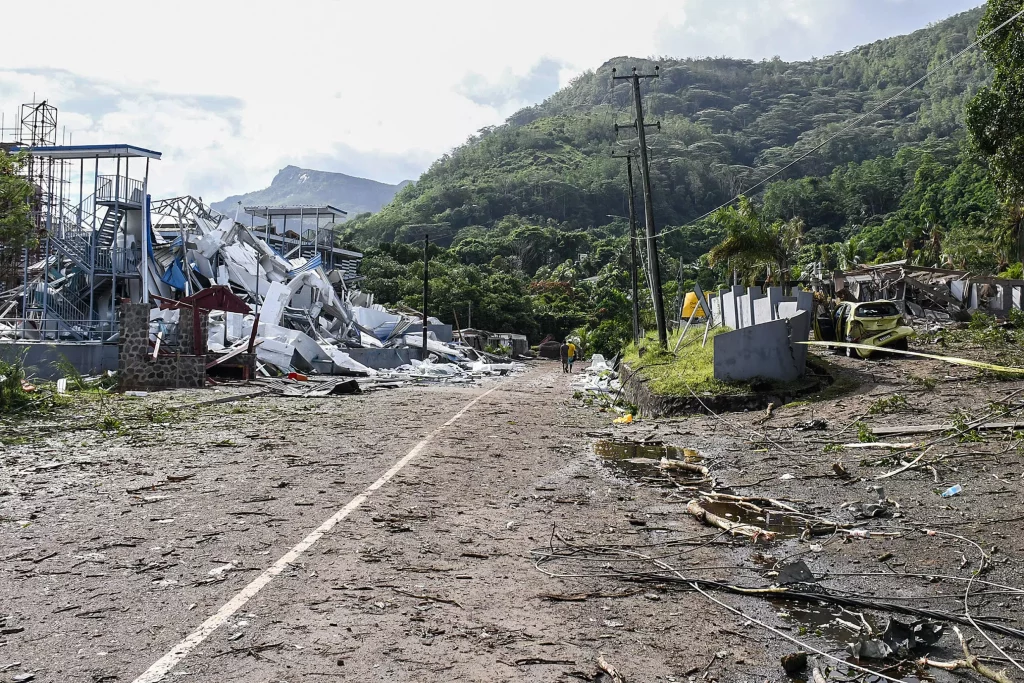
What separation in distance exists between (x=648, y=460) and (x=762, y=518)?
158 inches

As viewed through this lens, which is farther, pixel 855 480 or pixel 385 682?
pixel 855 480

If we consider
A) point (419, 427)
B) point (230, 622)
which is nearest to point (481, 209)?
point (419, 427)

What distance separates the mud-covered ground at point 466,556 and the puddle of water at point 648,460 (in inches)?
4.0

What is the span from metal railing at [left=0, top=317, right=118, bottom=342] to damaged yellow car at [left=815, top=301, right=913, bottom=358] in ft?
87.5

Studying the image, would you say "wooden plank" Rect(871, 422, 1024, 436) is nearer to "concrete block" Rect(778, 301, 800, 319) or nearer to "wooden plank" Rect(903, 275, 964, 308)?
"concrete block" Rect(778, 301, 800, 319)

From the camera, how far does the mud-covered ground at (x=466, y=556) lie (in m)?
4.25

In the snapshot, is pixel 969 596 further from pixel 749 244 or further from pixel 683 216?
pixel 683 216

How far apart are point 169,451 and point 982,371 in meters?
14.3

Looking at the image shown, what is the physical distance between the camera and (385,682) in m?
3.88

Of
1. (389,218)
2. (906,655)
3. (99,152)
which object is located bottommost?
(906,655)

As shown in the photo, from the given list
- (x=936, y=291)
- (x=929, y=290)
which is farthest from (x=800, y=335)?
(x=929, y=290)

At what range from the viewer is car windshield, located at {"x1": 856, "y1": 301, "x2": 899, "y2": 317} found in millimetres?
20641

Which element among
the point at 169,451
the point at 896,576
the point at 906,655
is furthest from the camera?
the point at 169,451

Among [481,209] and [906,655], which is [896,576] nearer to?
[906,655]
